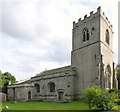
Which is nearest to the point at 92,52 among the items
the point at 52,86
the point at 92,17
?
the point at 92,17

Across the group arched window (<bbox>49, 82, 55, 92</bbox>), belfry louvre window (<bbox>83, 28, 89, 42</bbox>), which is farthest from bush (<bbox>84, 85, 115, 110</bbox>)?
arched window (<bbox>49, 82, 55, 92</bbox>)

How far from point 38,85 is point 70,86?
12.8 m

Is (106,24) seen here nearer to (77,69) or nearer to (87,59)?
(87,59)

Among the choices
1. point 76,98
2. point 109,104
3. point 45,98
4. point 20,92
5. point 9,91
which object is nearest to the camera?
point 109,104

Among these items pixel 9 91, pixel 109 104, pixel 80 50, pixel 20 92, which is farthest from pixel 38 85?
pixel 109 104

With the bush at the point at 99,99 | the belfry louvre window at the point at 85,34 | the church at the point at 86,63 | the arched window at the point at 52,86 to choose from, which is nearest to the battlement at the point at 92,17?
the church at the point at 86,63

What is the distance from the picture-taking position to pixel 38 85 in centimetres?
3494

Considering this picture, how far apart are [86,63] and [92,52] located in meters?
2.47

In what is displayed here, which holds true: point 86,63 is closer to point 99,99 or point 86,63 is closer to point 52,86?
point 52,86

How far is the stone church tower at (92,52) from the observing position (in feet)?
75.2

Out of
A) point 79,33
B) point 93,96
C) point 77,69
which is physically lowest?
point 93,96

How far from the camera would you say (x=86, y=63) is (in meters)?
25.2

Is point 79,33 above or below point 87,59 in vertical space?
above

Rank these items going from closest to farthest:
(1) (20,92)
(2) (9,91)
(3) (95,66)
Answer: (3) (95,66), (1) (20,92), (2) (9,91)
